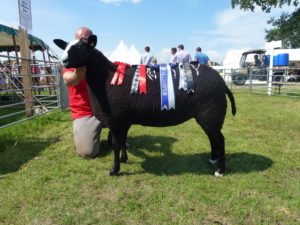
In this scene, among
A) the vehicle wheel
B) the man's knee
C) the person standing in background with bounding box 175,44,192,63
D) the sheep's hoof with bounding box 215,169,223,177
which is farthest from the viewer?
the vehicle wheel

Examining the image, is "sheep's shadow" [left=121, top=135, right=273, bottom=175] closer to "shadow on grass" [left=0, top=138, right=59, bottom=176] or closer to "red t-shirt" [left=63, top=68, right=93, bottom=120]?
"red t-shirt" [left=63, top=68, right=93, bottom=120]

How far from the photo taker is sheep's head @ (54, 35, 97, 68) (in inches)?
136

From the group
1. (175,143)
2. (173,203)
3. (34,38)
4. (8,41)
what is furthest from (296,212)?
(8,41)

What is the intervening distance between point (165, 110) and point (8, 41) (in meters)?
14.1

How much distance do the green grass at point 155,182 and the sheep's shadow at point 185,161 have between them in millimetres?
14

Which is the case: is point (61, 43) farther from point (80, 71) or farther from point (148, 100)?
point (148, 100)

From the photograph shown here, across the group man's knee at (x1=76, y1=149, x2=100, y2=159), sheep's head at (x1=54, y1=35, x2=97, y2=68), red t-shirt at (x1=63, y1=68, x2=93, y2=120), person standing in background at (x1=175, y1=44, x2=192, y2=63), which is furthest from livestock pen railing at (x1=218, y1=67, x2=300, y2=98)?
sheep's head at (x1=54, y1=35, x2=97, y2=68)

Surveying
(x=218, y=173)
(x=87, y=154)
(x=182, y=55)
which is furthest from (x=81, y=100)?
(x=182, y=55)

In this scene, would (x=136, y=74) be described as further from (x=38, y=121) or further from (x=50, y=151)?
(x=38, y=121)

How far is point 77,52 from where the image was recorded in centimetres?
348

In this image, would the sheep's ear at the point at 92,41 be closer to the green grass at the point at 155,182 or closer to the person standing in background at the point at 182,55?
the green grass at the point at 155,182

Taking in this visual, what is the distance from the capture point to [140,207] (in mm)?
3133

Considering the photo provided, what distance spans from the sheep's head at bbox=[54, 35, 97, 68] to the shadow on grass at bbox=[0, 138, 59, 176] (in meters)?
1.86

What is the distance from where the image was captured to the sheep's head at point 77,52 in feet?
11.3
